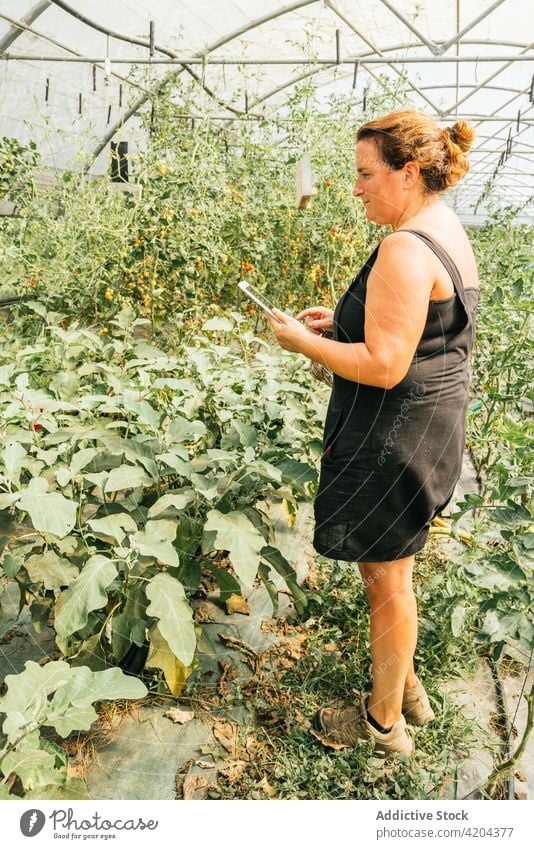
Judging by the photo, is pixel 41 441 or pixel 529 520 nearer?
pixel 529 520

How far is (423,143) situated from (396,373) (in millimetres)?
461

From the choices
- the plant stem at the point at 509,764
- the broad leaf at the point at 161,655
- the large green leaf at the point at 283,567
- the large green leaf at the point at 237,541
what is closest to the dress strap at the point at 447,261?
the large green leaf at the point at 237,541

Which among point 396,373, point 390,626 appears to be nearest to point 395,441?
point 396,373

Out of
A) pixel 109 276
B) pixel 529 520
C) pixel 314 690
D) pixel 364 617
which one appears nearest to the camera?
pixel 529 520

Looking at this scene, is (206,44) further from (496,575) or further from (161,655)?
(496,575)

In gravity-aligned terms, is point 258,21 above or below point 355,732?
above

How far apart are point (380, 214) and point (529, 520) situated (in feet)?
2.32

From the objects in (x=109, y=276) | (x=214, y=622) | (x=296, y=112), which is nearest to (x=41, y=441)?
(x=214, y=622)

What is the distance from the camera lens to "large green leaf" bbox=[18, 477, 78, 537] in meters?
1.34

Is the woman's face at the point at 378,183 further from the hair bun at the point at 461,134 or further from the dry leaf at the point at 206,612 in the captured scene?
the dry leaf at the point at 206,612

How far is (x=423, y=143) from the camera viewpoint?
1.34 m

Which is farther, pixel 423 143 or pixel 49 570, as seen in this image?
pixel 49 570

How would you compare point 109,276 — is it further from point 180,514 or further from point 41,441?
point 180,514

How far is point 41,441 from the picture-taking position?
1777mm
